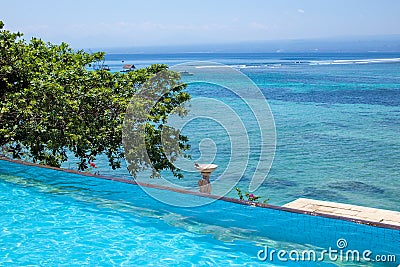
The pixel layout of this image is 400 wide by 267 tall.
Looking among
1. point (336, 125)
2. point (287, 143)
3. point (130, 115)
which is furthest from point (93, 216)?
point (336, 125)

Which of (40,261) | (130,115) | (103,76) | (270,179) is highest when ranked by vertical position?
(103,76)

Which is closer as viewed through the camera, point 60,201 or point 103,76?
point 60,201

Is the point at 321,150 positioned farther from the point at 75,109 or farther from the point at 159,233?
the point at 159,233

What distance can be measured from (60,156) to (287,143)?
39.6 ft

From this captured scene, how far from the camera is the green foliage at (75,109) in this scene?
917cm

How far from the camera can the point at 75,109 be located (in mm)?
9133

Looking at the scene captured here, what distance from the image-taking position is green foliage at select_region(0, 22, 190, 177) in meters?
9.17

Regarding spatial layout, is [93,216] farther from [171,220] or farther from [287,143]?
[287,143]

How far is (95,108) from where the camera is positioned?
9.43 metres
